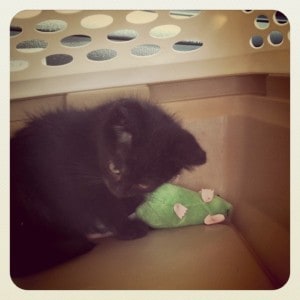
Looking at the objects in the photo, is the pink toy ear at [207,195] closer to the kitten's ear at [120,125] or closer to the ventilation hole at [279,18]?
the kitten's ear at [120,125]

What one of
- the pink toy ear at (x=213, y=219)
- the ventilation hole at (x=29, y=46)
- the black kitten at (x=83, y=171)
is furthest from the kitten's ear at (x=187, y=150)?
the ventilation hole at (x=29, y=46)

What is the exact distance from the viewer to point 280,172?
33.2 inches

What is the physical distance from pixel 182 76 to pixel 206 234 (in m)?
0.30

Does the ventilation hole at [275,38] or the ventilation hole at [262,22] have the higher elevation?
the ventilation hole at [262,22]

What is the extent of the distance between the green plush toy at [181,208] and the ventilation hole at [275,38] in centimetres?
30

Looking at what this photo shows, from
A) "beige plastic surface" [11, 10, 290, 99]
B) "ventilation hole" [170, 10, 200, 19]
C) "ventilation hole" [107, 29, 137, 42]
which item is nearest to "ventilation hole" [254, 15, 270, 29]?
"beige plastic surface" [11, 10, 290, 99]

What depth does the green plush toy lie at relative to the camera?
2.78 feet

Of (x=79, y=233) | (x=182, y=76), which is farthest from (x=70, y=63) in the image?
(x=79, y=233)

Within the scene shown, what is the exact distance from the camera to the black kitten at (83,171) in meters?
0.82

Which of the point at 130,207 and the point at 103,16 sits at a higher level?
the point at 103,16

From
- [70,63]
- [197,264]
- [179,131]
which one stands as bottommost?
[197,264]

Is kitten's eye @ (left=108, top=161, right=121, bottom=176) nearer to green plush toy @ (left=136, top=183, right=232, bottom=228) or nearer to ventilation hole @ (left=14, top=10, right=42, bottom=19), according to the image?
green plush toy @ (left=136, top=183, right=232, bottom=228)

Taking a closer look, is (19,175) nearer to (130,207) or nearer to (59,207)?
(59,207)

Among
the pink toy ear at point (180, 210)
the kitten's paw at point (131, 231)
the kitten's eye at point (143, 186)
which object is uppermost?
the kitten's eye at point (143, 186)
